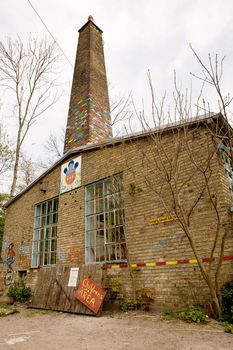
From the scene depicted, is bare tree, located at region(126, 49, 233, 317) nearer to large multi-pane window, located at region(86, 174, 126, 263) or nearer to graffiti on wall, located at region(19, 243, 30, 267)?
large multi-pane window, located at region(86, 174, 126, 263)

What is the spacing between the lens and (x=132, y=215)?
6.12m

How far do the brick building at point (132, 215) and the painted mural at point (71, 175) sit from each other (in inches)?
1.5

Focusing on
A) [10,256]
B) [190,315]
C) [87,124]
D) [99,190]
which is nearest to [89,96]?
[87,124]

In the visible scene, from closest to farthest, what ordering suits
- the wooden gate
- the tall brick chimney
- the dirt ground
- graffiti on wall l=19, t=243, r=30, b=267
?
1. the dirt ground
2. the wooden gate
3. graffiti on wall l=19, t=243, r=30, b=267
4. the tall brick chimney

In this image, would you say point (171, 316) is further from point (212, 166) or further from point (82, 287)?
point (212, 166)

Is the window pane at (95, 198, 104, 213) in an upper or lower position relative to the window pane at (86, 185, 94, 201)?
lower

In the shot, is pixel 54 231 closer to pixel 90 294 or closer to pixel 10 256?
pixel 10 256

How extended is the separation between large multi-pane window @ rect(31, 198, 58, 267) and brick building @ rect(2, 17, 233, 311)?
35 millimetres

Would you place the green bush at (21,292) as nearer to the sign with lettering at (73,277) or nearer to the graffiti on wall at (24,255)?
the graffiti on wall at (24,255)

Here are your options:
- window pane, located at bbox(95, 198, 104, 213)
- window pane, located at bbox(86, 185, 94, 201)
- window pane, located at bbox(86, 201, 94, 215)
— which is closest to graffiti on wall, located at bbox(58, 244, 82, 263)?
window pane, located at bbox(86, 201, 94, 215)

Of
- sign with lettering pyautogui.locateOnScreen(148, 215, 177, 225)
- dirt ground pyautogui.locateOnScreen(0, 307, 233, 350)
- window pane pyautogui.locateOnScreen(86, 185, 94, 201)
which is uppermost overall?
window pane pyautogui.locateOnScreen(86, 185, 94, 201)

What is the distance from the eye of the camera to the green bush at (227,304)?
157 inches

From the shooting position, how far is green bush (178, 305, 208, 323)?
13.5 feet

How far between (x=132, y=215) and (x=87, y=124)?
17.5 ft
